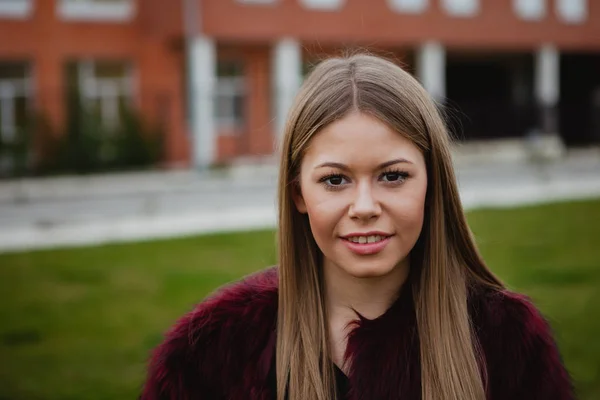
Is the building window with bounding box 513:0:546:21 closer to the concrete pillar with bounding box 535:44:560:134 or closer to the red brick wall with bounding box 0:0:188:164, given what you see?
the concrete pillar with bounding box 535:44:560:134

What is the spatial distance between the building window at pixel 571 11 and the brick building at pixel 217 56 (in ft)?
7.75

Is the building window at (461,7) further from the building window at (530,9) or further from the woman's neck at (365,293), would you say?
the woman's neck at (365,293)

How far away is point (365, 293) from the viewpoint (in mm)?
2270

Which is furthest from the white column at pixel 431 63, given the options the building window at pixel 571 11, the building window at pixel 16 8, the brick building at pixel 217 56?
the building window at pixel 16 8

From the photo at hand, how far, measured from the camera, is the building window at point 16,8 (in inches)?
995

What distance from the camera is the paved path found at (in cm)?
1259

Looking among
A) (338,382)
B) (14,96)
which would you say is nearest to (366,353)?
(338,382)

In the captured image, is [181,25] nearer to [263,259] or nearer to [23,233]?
[23,233]

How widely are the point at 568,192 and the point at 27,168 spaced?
12953 millimetres

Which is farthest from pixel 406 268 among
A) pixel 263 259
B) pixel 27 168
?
pixel 27 168

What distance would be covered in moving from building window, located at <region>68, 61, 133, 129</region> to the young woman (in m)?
22.7

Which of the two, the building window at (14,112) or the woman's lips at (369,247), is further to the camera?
the building window at (14,112)

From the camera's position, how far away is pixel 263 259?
9305 millimetres

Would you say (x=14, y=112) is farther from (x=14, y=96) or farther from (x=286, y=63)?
(x=286, y=63)
